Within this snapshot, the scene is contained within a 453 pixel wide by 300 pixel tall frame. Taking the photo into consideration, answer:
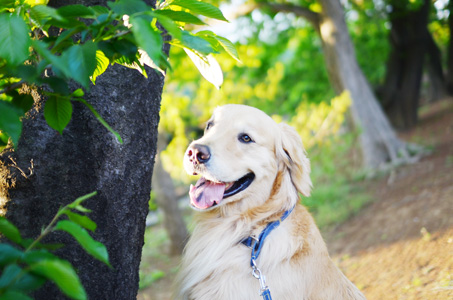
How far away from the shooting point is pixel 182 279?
8.73 feet

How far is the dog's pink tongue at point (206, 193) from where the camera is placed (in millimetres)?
2510

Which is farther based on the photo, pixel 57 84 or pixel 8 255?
pixel 57 84

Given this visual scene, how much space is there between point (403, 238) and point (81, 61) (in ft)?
16.4

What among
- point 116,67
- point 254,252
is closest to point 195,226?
point 254,252

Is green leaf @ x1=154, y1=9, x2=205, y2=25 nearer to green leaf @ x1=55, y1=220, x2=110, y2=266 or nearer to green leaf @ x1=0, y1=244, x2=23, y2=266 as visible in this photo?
green leaf @ x1=55, y1=220, x2=110, y2=266

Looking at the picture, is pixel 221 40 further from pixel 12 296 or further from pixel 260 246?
pixel 260 246

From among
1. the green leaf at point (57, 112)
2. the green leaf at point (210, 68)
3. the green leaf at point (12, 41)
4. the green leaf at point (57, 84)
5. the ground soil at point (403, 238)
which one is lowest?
the ground soil at point (403, 238)

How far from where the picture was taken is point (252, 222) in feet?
8.58

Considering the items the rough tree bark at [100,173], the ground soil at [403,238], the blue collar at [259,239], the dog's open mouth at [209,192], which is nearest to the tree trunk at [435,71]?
the ground soil at [403,238]

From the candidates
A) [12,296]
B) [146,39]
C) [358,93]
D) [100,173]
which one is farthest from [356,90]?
[12,296]

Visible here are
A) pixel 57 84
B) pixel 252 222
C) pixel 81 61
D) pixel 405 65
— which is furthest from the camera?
pixel 405 65

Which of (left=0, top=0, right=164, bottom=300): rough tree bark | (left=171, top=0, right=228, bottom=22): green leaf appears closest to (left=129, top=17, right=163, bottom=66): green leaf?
(left=171, top=0, right=228, bottom=22): green leaf

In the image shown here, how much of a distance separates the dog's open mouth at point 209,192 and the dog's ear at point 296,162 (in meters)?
0.39

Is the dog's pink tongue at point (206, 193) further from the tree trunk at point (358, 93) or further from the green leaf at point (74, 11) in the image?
the tree trunk at point (358, 93)
